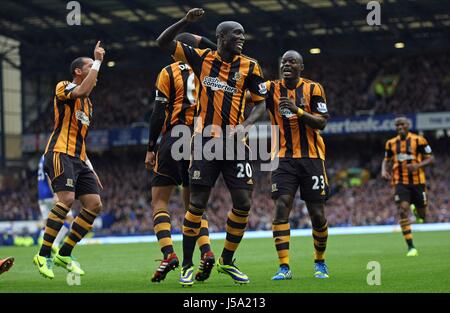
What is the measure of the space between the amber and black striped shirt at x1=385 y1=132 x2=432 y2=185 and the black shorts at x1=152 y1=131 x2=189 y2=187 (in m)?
6.95

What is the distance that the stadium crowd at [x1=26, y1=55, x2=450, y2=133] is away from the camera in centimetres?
3881

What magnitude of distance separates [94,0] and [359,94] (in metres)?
14.1

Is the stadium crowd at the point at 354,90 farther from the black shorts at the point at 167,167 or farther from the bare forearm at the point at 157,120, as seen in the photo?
the bare forearm at the point at 157,120

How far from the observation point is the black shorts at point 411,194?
48.0ft

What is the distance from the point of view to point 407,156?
14.8 metres

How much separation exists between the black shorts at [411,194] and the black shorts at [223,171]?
7068 mm

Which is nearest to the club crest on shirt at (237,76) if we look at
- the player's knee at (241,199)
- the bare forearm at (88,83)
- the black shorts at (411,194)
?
the player's knee at (241,199)

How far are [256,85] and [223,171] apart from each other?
3.08ft

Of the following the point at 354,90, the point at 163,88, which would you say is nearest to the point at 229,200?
the point at 354,90

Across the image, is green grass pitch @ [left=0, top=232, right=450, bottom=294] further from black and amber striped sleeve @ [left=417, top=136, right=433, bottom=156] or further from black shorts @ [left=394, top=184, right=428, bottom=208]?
black and amber striped sleeve @ [left=417, top=136, right=433, bottom=156]

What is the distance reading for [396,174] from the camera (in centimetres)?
1480

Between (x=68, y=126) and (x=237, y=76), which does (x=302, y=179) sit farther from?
(x=68, y=126)

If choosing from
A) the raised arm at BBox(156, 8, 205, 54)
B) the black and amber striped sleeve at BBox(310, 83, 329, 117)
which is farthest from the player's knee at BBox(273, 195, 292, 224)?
the raised arm at BBox(156, 8, 205, 54)
